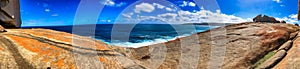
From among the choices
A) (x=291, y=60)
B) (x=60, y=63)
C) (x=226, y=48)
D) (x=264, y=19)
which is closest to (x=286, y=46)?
(x=291, y=60)

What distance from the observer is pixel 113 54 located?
752 centimetres

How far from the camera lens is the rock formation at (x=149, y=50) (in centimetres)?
595

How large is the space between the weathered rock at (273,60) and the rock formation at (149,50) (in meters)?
0.44

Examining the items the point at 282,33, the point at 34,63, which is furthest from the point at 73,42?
the point at 282,33

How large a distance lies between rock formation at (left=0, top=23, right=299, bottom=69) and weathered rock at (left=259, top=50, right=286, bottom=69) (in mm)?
445

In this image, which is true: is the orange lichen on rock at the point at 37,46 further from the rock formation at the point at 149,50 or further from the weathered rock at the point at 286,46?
the weathered rock at the point at 286,46

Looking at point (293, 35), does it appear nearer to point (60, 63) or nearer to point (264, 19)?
point (264, 19)

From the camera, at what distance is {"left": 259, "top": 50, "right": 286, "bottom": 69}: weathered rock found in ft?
32.9

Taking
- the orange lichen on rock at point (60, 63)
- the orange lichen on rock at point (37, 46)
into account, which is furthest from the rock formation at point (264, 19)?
the orange lichen on rock at point (60, 63)

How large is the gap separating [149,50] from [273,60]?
4506mm

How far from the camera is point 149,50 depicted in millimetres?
11672

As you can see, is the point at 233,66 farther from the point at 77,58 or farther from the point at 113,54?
the point at 77,58

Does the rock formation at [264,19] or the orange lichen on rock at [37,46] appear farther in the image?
the rock formation at [264,19]

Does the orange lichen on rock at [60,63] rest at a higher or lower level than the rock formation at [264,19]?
lower
